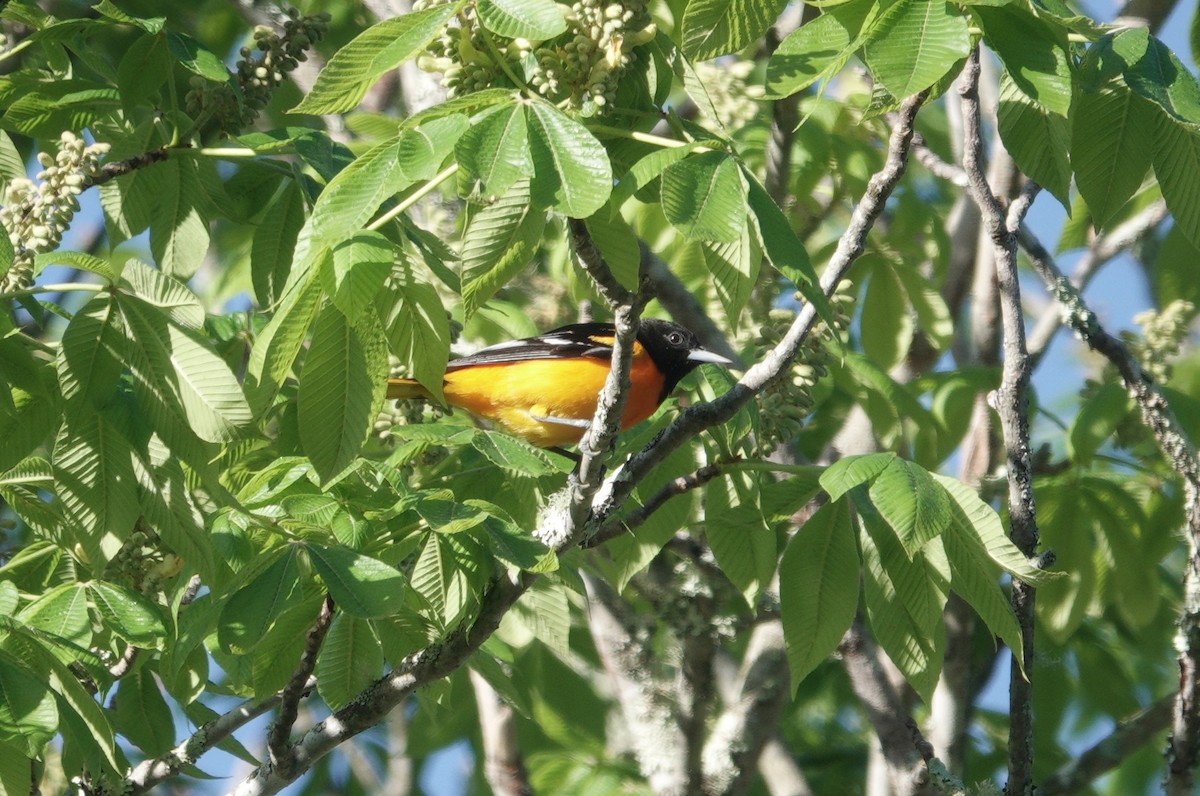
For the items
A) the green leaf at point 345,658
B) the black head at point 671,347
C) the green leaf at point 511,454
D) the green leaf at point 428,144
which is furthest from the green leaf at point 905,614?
the black head at point 671,347

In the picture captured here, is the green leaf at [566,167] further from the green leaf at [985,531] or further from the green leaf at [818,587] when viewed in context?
the green leaf at [818,587]

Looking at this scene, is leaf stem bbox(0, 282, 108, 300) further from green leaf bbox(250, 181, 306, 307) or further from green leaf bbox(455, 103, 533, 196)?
green leaf bbox(250, 181, 306, 307)

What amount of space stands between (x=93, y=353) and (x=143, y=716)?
1.36 meters

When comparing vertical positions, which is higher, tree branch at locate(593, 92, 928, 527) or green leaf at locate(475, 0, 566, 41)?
green leaf at locate(475, 0, 566, 41)

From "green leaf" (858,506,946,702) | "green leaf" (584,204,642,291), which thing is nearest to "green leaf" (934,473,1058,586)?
"green leaf" (858,506,946,702)

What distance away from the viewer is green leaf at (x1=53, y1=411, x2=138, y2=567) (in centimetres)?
274

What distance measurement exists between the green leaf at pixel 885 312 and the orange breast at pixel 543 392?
98 cm

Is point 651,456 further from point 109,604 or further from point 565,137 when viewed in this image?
point 109,604

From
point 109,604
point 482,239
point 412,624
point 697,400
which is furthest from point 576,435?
point 482,239

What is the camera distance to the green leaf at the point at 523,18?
216 cm

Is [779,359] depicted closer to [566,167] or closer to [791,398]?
[566,167]

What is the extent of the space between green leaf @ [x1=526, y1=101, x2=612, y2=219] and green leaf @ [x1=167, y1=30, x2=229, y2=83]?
142 centimetres

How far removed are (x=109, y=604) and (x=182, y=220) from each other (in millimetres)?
1328

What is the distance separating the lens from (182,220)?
12.6 feet
